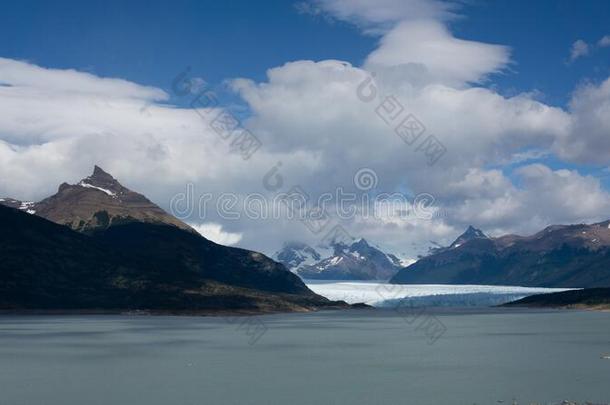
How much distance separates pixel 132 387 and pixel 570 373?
50.0m

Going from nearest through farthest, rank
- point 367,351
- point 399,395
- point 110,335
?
1. point 399,395
2. point 367,351
3. point 110,335

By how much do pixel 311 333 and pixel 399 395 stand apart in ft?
321

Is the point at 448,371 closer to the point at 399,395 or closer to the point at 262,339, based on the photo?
the point at 399,395

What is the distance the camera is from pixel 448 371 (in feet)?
291

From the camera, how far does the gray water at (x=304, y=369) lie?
6969 centimetres

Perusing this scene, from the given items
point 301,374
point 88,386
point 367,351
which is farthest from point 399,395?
point 367,351

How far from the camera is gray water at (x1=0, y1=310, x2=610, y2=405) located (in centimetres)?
6969

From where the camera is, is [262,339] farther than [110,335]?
No

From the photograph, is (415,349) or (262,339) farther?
(262,339)

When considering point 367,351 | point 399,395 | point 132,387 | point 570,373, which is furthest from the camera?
point 367,351

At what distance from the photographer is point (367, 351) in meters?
118

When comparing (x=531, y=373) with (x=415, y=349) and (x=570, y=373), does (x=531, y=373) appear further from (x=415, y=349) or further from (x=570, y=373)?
(x=415, y=349)

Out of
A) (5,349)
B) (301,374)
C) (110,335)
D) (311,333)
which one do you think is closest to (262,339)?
(311,333)

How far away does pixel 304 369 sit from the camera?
304ft
